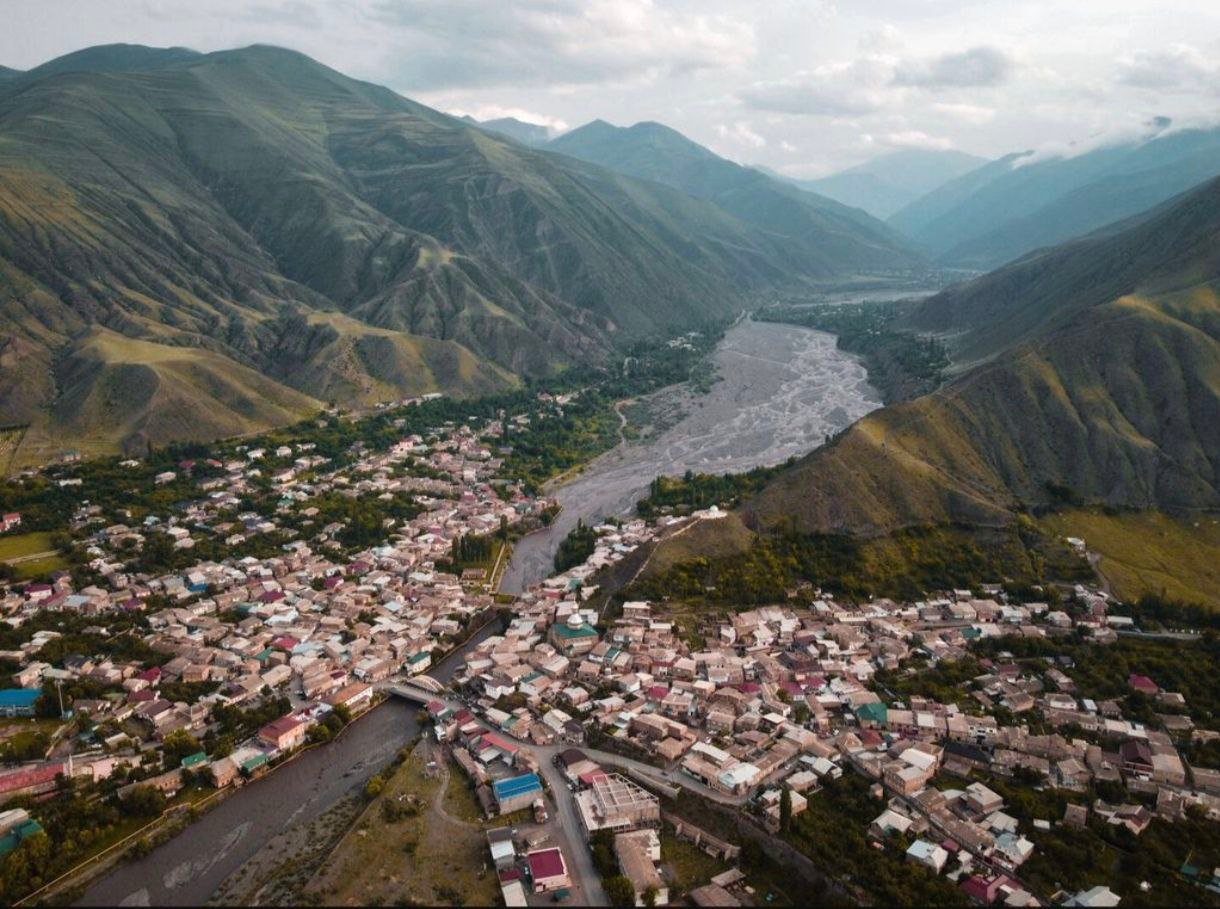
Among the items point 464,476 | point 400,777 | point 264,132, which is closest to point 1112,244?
point 464,476

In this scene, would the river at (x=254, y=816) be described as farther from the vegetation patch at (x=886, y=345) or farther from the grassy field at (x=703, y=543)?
the vegetation patch at (x=886, y=345)

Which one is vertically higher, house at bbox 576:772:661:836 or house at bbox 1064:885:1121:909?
house at bbox 576:772:661:836

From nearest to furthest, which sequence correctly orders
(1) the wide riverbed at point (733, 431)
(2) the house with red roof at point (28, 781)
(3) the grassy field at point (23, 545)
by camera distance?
(2) the house with red roof at point (28, 781)
(3) the grassy field at point (23, 545)
(1) the wide riverbed at point (733, 431)

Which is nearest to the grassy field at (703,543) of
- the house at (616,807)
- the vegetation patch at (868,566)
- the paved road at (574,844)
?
the vegetation patch at (868,566)

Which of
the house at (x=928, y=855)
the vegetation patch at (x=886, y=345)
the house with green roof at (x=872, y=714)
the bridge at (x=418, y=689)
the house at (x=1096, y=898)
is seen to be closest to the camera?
the house at (x=1096, y=898)

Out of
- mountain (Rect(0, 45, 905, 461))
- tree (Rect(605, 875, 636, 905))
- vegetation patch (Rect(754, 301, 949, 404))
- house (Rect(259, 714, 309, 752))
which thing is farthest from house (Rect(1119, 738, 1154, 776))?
mountain (Rect(0, 45, 905, 461))

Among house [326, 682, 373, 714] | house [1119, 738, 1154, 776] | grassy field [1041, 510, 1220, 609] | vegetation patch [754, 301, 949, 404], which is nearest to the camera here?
house [1119, 738, 1154, 776]

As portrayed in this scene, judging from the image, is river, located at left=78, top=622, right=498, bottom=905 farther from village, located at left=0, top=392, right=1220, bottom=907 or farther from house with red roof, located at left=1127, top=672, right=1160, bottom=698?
house with red roof, located at left=1127, top=672, right=1160, bottom=698

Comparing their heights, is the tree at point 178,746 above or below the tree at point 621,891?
above
